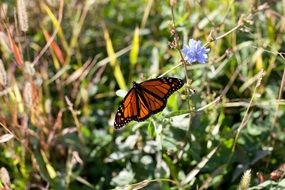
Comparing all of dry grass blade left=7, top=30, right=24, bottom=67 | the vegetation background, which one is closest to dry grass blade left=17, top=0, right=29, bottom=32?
the vegetation background

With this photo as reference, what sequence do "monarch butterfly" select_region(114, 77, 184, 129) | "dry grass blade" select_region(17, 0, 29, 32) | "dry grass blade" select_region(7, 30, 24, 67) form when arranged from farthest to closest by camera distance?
"dry grass blade" select_region(7, 30, 24, 67) → "dry grass blade" select_region(17, 0, 29, 32) → "monarch butterfly" select_region(114, 77, 184, 129)

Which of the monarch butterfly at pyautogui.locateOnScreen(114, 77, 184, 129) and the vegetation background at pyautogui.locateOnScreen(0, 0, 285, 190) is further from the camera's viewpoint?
the vegetation background at pyautogui.locateOnScreen(0, 0, 285, 190)

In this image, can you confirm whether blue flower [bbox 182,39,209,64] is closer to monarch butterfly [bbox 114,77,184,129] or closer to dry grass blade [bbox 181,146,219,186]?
monarch butterfly [bbox 114,77,184,129]

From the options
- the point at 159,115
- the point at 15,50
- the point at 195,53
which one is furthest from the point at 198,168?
the point at 15,50

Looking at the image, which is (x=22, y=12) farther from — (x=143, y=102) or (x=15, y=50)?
(x=143, y=102)

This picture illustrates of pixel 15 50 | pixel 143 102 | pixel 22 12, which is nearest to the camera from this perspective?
pixel 143 102

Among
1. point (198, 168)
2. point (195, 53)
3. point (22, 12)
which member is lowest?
point (198, 168)

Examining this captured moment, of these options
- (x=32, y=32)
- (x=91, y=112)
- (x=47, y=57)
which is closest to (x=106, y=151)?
(x=91, y=112)
